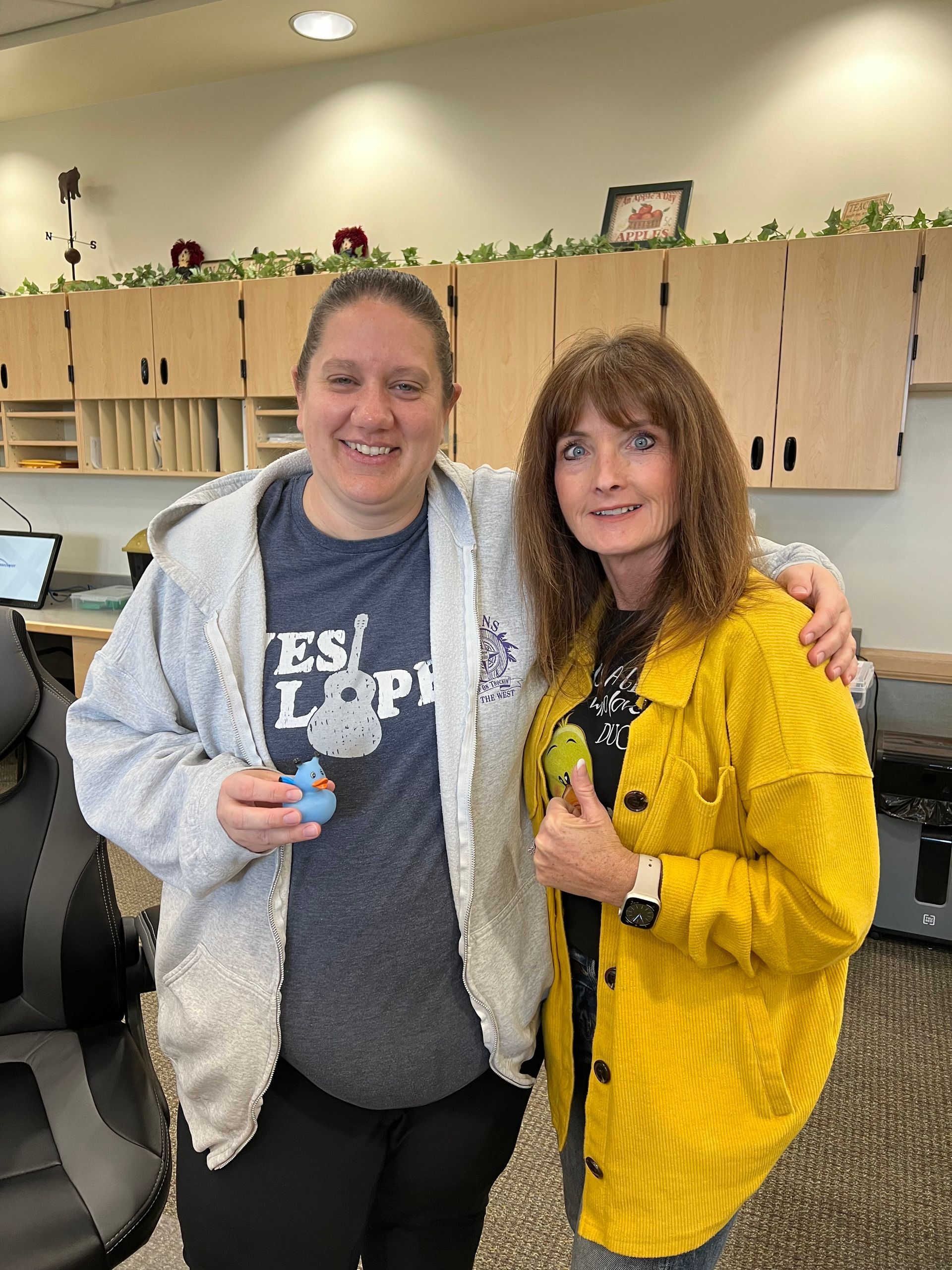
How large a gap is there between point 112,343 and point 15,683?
2.89 metres

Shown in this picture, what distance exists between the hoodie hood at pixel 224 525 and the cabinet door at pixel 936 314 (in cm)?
224

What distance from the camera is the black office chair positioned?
1.33 meters

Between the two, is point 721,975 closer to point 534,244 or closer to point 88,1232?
point 88,1232

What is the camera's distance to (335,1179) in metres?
1.08

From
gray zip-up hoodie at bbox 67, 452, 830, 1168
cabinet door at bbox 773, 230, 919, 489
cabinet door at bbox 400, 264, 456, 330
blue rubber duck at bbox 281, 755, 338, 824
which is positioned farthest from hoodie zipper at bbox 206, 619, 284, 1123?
cabinet door at bbox 400, 264, 456, 330

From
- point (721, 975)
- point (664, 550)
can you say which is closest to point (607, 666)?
point (664, 550)

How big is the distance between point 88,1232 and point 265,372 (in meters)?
3.16

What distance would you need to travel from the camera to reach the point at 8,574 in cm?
428

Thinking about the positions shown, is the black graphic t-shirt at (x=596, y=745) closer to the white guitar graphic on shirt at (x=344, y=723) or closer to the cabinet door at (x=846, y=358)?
the white guitar graphic on shirt at (x=344, y=723)

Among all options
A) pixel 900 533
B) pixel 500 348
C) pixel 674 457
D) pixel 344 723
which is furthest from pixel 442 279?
pixel 344 723

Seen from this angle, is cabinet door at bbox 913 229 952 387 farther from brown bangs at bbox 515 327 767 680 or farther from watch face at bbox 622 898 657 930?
watch face at bbox 622 898 657 930

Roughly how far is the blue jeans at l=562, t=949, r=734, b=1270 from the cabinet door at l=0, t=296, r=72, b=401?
3.86 metres

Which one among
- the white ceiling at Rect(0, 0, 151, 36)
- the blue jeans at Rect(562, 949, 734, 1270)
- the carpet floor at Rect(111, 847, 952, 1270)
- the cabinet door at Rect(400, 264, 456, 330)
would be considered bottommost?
the carpet floor at Rect(111, 847, 952, 1270)

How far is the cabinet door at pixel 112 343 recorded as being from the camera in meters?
3.85
